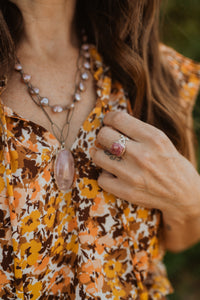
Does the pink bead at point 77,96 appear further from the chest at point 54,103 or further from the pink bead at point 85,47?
the pink bead at point 85,47

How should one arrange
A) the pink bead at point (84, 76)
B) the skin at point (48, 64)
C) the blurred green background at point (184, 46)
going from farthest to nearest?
the blurred green background at point (184, 46) → the pink bead at point (84, 76) → the skin at point (48, 64)

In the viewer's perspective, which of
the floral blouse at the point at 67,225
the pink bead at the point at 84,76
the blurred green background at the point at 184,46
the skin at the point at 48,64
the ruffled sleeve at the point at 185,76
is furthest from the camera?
the blurred green background at the point at 184,46

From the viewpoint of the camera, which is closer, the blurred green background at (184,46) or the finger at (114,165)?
the finger at (114,165)

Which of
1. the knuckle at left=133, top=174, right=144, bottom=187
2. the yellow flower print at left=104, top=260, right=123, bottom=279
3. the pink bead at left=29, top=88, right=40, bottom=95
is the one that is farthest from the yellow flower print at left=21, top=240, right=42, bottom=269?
the pink bead at left=29, top=88, right=40, bottom=95

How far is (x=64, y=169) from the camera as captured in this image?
0.88 m

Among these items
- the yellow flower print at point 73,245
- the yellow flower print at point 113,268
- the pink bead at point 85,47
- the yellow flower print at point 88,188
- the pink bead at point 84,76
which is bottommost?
the yellow flower print at point 113,268

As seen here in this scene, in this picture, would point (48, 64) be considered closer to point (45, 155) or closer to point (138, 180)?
point (45, 155)

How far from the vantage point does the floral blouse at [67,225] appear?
31.7 inches

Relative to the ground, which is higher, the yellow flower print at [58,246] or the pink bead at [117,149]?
the pink bead at [117,149]

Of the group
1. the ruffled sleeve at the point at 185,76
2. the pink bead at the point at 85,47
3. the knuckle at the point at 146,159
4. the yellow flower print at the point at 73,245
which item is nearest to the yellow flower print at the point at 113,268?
the yellow flower print at the point at 73,245

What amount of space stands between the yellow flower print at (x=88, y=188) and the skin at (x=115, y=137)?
0.10 feet

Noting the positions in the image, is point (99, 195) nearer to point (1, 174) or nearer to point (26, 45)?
point (1, 174)

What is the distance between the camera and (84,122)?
0.93 metres

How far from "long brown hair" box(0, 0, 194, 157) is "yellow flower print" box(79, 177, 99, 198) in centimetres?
30
